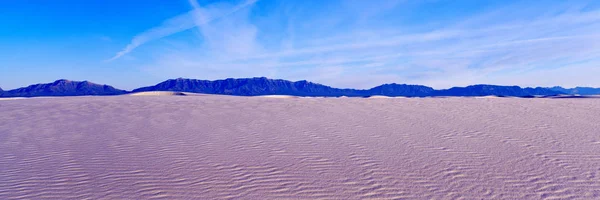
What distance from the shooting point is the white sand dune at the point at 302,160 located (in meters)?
4.82

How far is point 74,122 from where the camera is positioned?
37.1 feet

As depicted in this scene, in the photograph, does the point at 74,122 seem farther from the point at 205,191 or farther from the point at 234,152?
the point at 205,191

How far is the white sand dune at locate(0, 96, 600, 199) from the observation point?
4820 millimetres

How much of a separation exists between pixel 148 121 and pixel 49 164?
17.6ft

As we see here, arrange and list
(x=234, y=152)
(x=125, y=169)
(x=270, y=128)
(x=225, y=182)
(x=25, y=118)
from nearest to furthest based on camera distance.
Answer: (x=225, y=182) < (x=125, y=169) < (x=234, y=152) < (x=270, y=128) < (x=25, y=118)

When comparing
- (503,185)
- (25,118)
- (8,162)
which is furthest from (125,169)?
(25,118)

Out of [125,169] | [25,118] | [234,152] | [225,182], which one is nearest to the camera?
[225,182]

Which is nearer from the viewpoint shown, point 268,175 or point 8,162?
point 268,175

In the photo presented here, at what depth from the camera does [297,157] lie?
6559 mm

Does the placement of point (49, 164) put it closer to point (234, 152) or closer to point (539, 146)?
point (234, 152)

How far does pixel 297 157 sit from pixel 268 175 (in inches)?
46.3

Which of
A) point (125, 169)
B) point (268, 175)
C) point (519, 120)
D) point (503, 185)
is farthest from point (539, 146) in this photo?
point (125, 169)

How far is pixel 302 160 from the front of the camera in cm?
633

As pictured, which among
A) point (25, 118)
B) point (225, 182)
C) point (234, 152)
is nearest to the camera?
point (225, 182)
